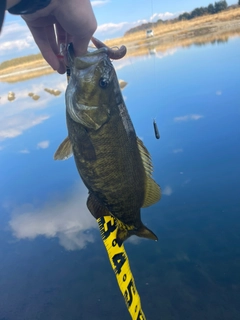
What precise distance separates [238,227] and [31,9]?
2.33 metres

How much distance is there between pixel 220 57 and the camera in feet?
22.5

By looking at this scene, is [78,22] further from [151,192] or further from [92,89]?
[151,192]

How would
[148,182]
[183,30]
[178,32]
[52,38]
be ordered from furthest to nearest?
1. [183,30]
2. [178,32]
3. [52,38]
4. [148,182]

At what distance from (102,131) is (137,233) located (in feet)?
1.73

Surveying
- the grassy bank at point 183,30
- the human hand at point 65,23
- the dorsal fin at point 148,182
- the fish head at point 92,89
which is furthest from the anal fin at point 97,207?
the grassy bank at point 183,30

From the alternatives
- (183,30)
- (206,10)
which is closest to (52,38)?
(183,30)

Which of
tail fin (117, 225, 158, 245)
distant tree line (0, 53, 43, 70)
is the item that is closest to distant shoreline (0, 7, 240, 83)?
distant tree line (0, 53, 43, 70)

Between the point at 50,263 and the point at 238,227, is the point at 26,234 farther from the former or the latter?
the point at 238,227

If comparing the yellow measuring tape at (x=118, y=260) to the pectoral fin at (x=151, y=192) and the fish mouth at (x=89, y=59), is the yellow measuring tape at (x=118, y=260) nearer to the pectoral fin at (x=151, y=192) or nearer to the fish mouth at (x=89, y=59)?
the pectoral fin at (x=151, y=192)

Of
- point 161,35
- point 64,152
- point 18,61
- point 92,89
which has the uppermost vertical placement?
point 92,89

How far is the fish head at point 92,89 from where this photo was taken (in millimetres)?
1223

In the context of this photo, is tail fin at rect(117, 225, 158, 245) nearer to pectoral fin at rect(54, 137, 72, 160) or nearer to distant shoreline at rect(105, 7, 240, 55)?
pectoral fin at rect(54, 137, 72, 160)

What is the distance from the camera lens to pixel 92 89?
1.27 meters

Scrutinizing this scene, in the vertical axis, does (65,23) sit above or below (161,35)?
above
